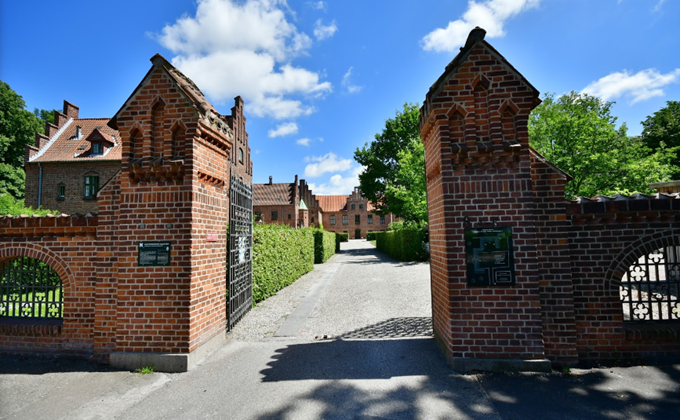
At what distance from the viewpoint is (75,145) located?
24.5m

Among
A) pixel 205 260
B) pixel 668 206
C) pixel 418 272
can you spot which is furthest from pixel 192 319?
pixel 418 272

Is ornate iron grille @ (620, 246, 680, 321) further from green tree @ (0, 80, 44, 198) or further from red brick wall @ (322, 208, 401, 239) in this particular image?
red brick wall @ (322, 208, 401, 239)

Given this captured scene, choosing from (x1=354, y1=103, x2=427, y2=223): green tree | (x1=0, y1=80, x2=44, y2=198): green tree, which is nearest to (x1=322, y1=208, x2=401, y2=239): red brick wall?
(x1=354, y1=103, x2=427, y2=223): green tree

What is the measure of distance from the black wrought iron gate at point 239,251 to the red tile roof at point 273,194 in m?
40.6

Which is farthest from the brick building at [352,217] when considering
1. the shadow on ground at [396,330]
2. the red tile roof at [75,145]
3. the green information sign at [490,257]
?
the green information sign at [490,257]

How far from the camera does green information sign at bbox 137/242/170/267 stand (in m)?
4.24

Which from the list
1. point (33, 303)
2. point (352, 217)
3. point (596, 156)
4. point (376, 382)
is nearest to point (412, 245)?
point (596, 156)

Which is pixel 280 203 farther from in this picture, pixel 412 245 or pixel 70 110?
pixel 412 245

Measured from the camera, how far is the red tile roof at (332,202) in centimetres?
6762

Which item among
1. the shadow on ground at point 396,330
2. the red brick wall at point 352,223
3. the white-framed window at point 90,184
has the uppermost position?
the white-framed window at point 90,184

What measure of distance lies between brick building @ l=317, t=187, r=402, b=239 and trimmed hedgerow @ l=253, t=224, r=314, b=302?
2021 inches

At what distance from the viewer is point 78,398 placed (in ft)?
11.2

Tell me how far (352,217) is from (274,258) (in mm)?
56704

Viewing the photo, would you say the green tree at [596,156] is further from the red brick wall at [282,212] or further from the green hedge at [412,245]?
the red brick wall at [282,212]
